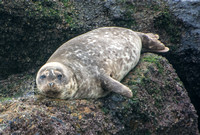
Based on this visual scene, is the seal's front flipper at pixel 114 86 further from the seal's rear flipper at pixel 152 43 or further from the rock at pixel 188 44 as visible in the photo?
the rock at pixel 188 44

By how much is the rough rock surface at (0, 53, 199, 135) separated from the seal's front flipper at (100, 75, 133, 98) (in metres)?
0.12

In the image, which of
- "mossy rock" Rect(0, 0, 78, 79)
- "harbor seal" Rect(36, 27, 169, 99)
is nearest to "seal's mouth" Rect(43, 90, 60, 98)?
"harbor seal" Rect(36, 27, 169, 99)

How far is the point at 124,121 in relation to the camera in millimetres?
3189

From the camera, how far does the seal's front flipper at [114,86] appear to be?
10.9 ft

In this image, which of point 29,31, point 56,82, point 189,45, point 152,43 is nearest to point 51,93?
point 56,82

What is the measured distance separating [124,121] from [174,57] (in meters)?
2.48

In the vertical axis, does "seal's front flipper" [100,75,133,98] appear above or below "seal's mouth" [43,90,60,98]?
below

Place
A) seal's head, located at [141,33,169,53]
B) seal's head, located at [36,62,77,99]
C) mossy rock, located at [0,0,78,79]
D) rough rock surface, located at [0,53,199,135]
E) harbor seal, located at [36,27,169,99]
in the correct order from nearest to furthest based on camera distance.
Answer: rough rock surface, located at [0,53,199,135] → seal's head, located at [36,62,77,99] → harbor seal, located at [36,27,169,99] → mossy rock, located at [0,0,78,79] → seal's head, located at [141,33,169,53]

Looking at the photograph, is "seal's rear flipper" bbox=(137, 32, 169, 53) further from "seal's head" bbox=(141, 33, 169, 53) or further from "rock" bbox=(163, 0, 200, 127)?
"rock" bbox=(163, 0, 200, 127)

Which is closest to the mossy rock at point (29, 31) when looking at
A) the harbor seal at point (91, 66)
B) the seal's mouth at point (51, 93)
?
the harbor seal at point (91, 66)

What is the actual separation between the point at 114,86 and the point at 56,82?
35.9 inches

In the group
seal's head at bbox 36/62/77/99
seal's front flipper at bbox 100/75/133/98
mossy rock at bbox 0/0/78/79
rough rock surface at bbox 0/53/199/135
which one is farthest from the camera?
mossy rock at bbox 0/0/78/79

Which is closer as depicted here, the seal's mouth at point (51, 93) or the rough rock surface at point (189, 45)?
the seal's mouth at point (51, 93)

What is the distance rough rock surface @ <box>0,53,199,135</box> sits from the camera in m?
2.26
